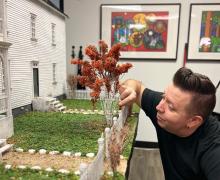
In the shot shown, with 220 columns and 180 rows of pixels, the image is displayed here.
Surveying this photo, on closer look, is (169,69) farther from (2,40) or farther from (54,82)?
(2,40)

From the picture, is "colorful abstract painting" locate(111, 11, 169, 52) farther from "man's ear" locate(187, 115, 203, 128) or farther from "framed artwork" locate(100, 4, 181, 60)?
"man's ear" locate(187, 115, 203, 128)

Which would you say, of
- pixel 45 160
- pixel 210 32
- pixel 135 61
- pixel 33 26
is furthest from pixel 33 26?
pixel 210 32

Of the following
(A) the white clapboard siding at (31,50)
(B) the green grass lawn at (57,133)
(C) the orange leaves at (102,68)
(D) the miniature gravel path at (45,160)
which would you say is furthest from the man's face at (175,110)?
(A) the white clapboard siding at (31,50)

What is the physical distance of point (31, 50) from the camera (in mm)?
7203

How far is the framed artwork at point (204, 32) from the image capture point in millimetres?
8492

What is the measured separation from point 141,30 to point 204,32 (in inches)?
91.7

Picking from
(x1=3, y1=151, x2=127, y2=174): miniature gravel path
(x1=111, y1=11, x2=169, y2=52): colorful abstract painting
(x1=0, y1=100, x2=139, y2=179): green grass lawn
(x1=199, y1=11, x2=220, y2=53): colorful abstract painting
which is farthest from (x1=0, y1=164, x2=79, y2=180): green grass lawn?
(x1=199, y1=11, x2=220, y2=53): colorful abstract painting

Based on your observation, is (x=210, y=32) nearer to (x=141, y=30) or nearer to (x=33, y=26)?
(x=141, y=30)

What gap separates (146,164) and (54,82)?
440 cm

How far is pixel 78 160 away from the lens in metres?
4.30

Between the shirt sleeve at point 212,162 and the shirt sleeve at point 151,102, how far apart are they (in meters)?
0.64

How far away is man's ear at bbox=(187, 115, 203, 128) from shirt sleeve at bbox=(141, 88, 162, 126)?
0.48m

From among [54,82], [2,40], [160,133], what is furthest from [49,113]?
[160,133]

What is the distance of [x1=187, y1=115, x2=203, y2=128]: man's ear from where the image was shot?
1.46 metres
